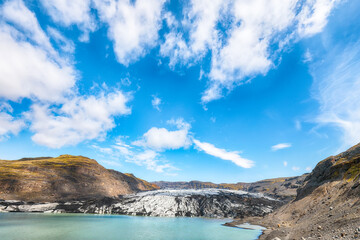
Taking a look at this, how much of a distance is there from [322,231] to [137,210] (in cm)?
7209

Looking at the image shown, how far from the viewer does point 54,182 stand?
9275 centimetres

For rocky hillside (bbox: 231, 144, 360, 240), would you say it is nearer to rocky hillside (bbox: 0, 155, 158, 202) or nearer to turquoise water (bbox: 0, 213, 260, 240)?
turquoise water (bbox: 0, 213, 260, 240)

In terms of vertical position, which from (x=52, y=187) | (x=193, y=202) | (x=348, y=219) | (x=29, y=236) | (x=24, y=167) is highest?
(x=24, y=167)

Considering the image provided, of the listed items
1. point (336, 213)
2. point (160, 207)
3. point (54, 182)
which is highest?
point (54, 182)

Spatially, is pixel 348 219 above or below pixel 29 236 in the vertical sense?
above

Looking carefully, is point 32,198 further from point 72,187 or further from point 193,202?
point 193,202

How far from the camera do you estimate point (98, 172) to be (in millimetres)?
124750

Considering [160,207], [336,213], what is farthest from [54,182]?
[336,213]

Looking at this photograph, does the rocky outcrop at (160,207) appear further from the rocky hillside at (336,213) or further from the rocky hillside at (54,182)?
the rocky hillside at (336,213)

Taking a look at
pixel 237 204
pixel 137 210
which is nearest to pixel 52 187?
pixel 137 210

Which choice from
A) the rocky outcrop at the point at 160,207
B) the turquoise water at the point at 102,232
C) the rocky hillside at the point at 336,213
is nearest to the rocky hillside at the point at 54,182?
the rocky outcrop at the point at 160,207

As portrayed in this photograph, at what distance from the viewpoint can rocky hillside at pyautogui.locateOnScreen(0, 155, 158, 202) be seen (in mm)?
80500

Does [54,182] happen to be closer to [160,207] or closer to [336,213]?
[160,207]

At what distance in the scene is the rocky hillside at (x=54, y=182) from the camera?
3169 inches
